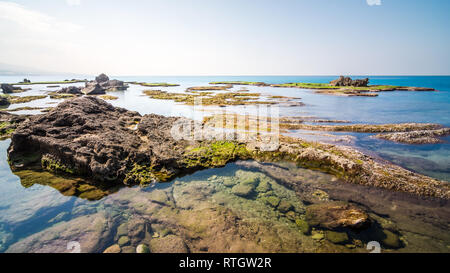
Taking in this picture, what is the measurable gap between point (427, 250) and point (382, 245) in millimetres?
1690

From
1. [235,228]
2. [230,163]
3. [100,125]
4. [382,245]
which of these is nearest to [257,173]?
[230,163]

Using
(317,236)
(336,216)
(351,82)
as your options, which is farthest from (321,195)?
(351,82)

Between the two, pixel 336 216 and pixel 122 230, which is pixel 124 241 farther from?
pixel 336 216

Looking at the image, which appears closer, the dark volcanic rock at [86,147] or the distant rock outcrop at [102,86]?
the dark volcanic rock at [86,147]

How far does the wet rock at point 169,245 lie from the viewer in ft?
25.7

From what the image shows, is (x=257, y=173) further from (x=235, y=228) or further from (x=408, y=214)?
(x=408, y=214)

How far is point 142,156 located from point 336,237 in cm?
1322

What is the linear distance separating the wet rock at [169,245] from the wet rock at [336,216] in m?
6.31

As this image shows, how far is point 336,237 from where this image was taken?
8.24m

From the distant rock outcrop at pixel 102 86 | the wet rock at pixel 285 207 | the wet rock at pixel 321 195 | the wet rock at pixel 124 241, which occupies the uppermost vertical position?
the distant rock outcrop at pixel 102 86

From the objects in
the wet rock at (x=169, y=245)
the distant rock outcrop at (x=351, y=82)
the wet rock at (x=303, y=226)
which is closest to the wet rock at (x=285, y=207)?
the wet rock at (x=303, y=226)

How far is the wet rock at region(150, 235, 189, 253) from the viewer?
7823 mm

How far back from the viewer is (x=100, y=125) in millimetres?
16766

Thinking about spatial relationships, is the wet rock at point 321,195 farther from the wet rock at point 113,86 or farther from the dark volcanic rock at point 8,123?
the wet rock at point 113,86
